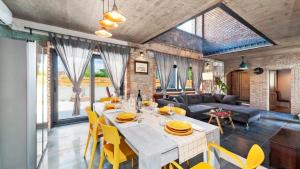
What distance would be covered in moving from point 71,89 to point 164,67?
11.1ft

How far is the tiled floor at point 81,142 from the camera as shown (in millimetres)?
2074

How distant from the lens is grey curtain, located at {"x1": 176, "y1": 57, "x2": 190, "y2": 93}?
5586mm

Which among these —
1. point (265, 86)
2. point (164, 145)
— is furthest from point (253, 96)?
point (164, 145)

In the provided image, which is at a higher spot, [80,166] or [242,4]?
[242,4]

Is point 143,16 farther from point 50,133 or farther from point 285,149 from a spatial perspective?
point 50,133

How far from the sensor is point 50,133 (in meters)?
3.21

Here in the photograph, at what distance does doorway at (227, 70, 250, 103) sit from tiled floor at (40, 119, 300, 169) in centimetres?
464

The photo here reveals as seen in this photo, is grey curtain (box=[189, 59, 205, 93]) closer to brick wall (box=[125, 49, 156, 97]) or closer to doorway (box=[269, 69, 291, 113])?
brick wall (box=[125, 49, 156, 97])

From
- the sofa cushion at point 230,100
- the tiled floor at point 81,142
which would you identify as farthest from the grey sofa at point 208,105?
the tiled floor at point 81,142

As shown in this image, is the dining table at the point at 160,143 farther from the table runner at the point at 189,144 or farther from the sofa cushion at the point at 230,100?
the sofa cushion at the point at 230,100

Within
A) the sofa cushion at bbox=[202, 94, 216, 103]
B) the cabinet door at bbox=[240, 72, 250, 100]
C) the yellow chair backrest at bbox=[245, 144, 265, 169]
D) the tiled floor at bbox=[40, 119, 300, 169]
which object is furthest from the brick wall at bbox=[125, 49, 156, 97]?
the cabinet door at bbox=[240, 72, 250, 100]

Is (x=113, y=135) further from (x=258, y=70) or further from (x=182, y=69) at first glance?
(x=258, y=70)

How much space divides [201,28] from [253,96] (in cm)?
439

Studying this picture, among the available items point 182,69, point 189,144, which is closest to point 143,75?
point 182,69
